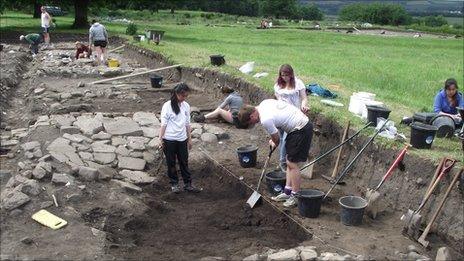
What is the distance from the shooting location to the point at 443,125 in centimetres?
907

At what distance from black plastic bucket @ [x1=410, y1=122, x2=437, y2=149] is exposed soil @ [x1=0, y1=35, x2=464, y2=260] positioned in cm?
39

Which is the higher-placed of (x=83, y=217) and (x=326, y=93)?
(x=326, y=93)

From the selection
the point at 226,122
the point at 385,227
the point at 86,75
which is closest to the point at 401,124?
the point at 385,227

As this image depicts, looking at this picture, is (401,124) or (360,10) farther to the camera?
(360,10)

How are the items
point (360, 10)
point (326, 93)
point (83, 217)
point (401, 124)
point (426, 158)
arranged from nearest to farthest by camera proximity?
1. point (83, 217)
2. point (426, 158)
3. point (401, 124)
4. point (326, 93)
5. point (360, 10)

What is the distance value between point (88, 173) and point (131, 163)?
1308 millimetres

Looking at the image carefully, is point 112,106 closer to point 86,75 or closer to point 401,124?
point 86,75

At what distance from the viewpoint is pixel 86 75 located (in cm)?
1872

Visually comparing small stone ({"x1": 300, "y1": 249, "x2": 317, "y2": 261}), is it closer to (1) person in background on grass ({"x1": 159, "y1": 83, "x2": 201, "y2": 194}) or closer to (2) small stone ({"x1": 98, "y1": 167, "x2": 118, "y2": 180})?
(1) person in background on grass ({"x1": 159, "y1": 83, "x2": 201, "y2": 194})

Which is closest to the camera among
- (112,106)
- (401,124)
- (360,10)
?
(401,124)

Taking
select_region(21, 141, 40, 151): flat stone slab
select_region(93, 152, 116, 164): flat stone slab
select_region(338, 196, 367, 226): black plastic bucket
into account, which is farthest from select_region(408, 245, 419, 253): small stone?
select_region(21, 141, 40, 151): flat stone slab

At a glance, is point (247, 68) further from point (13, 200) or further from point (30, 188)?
point (13, 200)

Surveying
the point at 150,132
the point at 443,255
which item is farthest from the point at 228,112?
the point at 443,255

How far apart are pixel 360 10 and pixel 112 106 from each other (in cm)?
11128
